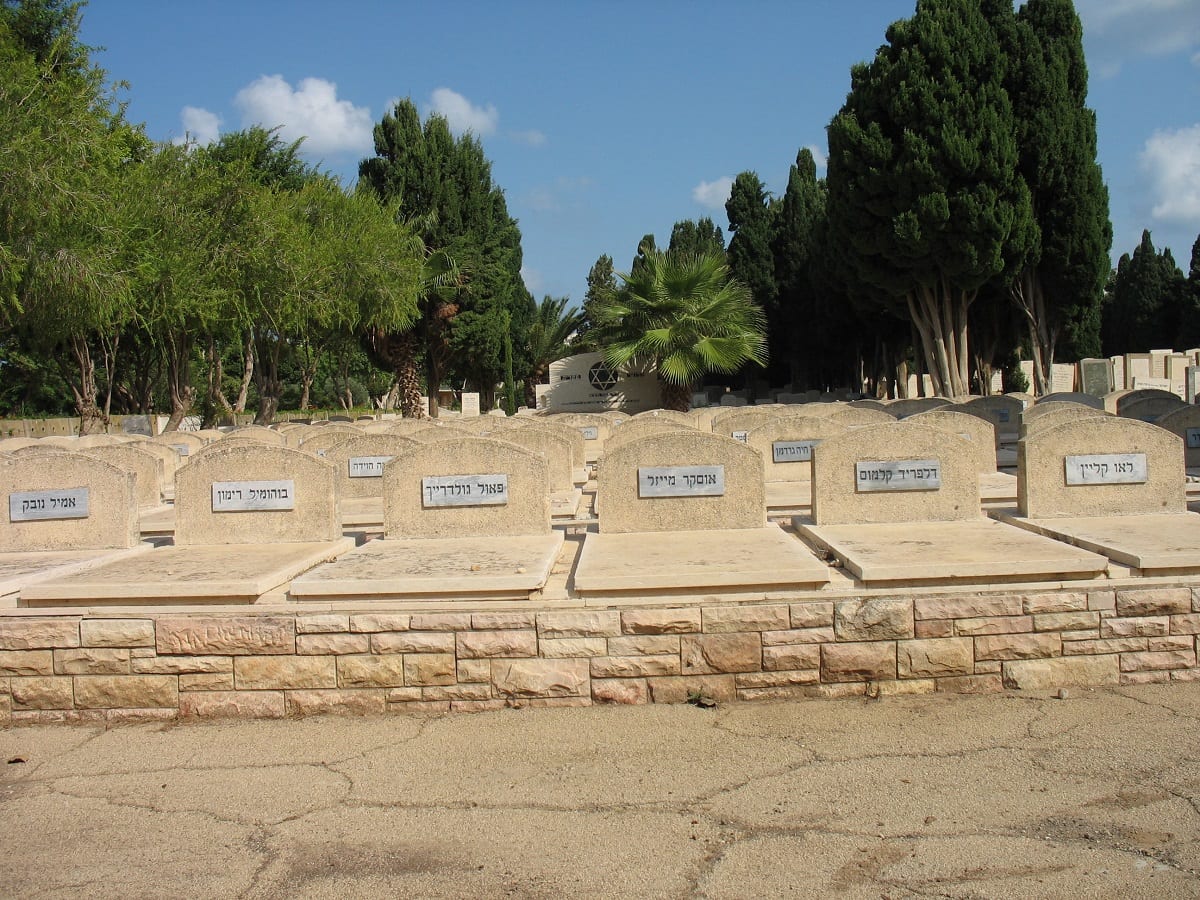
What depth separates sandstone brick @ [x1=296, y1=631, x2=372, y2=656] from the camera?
15.2 ft

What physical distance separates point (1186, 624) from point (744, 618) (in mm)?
2169

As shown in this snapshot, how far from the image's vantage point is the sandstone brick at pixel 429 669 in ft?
15.2

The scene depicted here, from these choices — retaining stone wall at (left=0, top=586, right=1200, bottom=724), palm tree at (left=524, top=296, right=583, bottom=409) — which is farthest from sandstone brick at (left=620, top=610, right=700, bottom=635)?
palm tree at (left=524, top=296, right=583, bottom=409)

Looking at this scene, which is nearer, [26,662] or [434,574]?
[26,662]

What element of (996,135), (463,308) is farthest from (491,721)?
(463,308)

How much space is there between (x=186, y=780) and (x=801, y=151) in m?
42.5

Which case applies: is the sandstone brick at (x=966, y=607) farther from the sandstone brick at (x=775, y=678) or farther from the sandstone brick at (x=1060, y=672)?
the sandstone brick at (x=775, y=678)

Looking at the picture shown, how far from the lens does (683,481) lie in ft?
19.5

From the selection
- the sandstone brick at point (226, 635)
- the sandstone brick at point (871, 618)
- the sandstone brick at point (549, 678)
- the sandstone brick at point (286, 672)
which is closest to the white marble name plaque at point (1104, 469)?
the sandstone brick at point (871, 618)

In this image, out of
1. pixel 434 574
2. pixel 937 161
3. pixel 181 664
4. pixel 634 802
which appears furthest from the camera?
pixel 937 161

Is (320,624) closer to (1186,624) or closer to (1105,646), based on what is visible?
(1105,646)

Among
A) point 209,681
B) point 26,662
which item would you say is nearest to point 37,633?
point 26,662

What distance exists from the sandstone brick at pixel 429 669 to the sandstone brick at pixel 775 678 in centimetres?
123

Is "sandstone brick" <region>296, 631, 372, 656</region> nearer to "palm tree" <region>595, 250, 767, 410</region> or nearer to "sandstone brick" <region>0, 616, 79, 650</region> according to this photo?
"sandstone brick" <region>0, 616, 79, 650</region>
